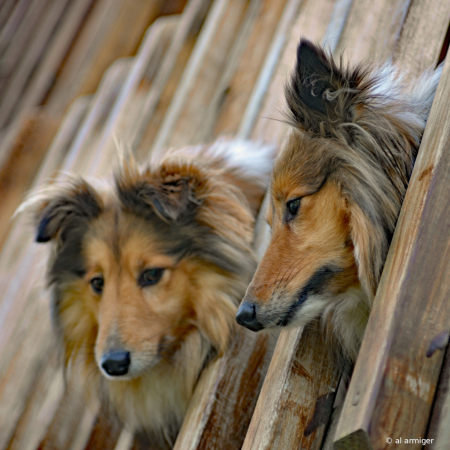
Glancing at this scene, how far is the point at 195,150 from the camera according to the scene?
2615 mm

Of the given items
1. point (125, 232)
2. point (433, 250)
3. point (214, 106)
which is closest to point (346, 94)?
point (433, 250)

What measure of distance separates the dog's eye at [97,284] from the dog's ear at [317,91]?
47.0 inches

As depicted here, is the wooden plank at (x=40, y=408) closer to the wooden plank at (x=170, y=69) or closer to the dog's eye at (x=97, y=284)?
the dog's eye at (x=97, y=284)

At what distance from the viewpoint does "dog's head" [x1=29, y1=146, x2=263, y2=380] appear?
2139 millimetres

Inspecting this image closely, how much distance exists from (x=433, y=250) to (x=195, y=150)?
5.53ft

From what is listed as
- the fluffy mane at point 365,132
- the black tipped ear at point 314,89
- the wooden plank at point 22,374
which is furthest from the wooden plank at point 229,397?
the wooden plank at point 22,374

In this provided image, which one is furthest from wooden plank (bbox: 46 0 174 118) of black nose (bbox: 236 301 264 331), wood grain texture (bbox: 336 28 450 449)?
wood grain texture (bbox: 336 28 450 449)

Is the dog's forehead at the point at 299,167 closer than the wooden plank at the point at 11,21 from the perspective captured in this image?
Yes

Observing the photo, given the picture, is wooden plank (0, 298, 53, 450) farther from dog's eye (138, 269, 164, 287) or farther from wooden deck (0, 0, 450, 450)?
dog's eye (138, 269, 164, 287)

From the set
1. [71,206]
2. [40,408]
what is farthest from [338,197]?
[40,408]

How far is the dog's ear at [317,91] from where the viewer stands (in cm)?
146

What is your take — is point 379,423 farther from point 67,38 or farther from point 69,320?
point 67,38

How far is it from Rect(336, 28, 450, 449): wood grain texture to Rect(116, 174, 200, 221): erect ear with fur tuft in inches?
42.9

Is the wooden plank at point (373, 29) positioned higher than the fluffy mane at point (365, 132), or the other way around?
the wooden plank at point (373, 29)
